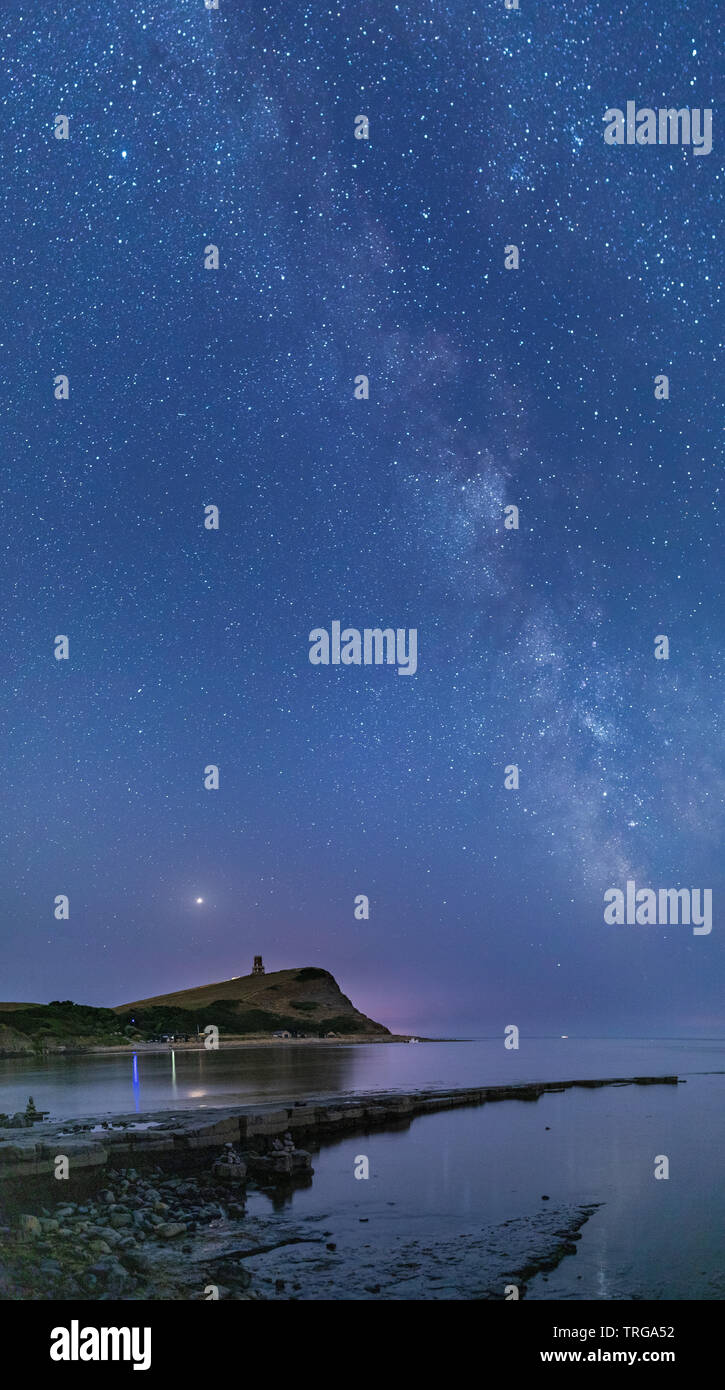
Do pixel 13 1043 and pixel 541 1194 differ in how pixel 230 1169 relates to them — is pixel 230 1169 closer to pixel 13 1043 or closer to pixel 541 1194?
pixel 541 1194

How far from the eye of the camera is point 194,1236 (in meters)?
23.9

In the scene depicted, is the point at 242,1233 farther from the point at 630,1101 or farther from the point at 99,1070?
the point at 99,1070

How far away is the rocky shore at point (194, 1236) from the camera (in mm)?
19217

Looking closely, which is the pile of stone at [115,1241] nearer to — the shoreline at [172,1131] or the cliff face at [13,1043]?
the shoreline at [172,1131]

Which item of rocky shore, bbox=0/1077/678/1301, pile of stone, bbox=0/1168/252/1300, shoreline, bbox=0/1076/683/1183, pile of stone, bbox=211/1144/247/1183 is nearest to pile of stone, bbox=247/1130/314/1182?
rocky shore, bbox=0/1077/678/1301

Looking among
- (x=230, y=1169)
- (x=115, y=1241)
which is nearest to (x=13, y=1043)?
(x=230, y=1169)

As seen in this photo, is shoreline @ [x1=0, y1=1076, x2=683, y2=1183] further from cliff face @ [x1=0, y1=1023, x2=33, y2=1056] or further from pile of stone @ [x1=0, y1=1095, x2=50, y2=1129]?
cliff face @ [x1=0, y1=1023, x2=33, y2=1056]

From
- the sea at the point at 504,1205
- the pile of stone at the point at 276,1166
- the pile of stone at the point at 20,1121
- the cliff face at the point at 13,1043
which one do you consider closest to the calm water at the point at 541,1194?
the sea at the point at 504,1205

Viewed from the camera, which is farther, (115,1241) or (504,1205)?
(504,1205)

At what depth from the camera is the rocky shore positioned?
19.2m

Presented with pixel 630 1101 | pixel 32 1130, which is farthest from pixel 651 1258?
pixel 630 1101

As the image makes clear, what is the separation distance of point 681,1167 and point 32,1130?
107 ft

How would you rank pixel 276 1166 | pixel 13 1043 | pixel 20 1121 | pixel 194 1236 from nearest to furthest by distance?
pixel 194 1236
pixel 276 1166
pixel 20 1121
pixel 13 1043
